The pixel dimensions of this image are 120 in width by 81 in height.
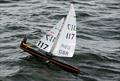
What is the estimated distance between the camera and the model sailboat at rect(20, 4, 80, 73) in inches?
1449

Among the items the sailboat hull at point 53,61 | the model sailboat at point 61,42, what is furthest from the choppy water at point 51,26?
the model sailboat at point 61,42

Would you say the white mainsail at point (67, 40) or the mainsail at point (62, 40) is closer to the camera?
the white mainsail at point (67, 40)

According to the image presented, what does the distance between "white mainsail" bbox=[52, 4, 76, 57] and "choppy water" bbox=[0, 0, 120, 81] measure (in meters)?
2.11

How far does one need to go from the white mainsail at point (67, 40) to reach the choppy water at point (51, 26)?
6.93 feet

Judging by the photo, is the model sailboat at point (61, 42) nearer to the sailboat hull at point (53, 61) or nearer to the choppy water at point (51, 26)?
the sailboat hull at point (53, 61)

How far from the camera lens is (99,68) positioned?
40594 mm

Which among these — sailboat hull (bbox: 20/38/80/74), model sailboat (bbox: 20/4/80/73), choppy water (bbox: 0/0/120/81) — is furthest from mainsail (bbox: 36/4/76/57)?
choppy water (bbox: 0/0/120/81)

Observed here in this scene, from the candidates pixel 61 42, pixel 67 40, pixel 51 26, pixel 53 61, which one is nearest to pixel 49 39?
pixel 61 42

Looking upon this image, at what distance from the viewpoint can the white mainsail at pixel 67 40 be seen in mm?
36562

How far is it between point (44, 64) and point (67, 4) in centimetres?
2952

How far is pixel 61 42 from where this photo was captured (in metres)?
37.4

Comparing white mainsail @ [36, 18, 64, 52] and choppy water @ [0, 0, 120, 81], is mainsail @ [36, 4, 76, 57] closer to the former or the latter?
white mainsail @ [36, 18, 64, 52]

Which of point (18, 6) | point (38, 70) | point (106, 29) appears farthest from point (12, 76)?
point (18, 6)

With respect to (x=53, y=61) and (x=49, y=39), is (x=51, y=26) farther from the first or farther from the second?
(x=53, y=61)
